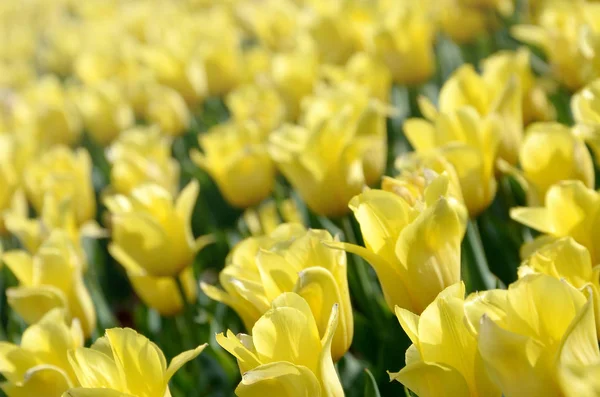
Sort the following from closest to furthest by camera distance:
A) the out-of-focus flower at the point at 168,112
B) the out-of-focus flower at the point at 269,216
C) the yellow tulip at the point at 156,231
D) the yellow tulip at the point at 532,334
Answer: the yellow tulip at the point at 532,334, the yellow tulip at the point at 156,231, the out-of-focus flower at the point at 269,216, the out-of-focus flower at the point at 168,112

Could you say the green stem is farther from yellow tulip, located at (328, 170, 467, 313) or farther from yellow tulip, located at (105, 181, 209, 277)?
yellow tulip, located at (105, 181, 209, 277)

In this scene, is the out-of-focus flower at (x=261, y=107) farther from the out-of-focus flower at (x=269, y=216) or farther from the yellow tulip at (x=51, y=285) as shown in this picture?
the yellow tulip at (x=51, y=285)

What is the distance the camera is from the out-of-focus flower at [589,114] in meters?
1.21

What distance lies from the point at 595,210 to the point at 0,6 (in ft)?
22.7

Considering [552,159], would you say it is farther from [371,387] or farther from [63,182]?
[63,182]

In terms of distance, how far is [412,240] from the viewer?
3.38ft

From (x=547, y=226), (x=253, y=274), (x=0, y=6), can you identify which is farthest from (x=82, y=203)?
(x=0, y=6)

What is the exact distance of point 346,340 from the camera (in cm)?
111

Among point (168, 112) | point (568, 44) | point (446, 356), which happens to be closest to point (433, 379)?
point (446, 356)

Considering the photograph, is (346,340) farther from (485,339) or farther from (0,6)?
(0,6)

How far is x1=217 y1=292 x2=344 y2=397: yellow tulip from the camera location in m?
0.92

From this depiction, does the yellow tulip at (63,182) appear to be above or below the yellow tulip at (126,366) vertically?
below

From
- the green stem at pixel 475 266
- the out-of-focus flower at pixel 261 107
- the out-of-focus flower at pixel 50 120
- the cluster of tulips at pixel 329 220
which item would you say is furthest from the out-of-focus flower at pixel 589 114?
the out-of-focus flower at pixel 50 120

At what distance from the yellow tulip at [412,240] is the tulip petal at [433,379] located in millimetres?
184
